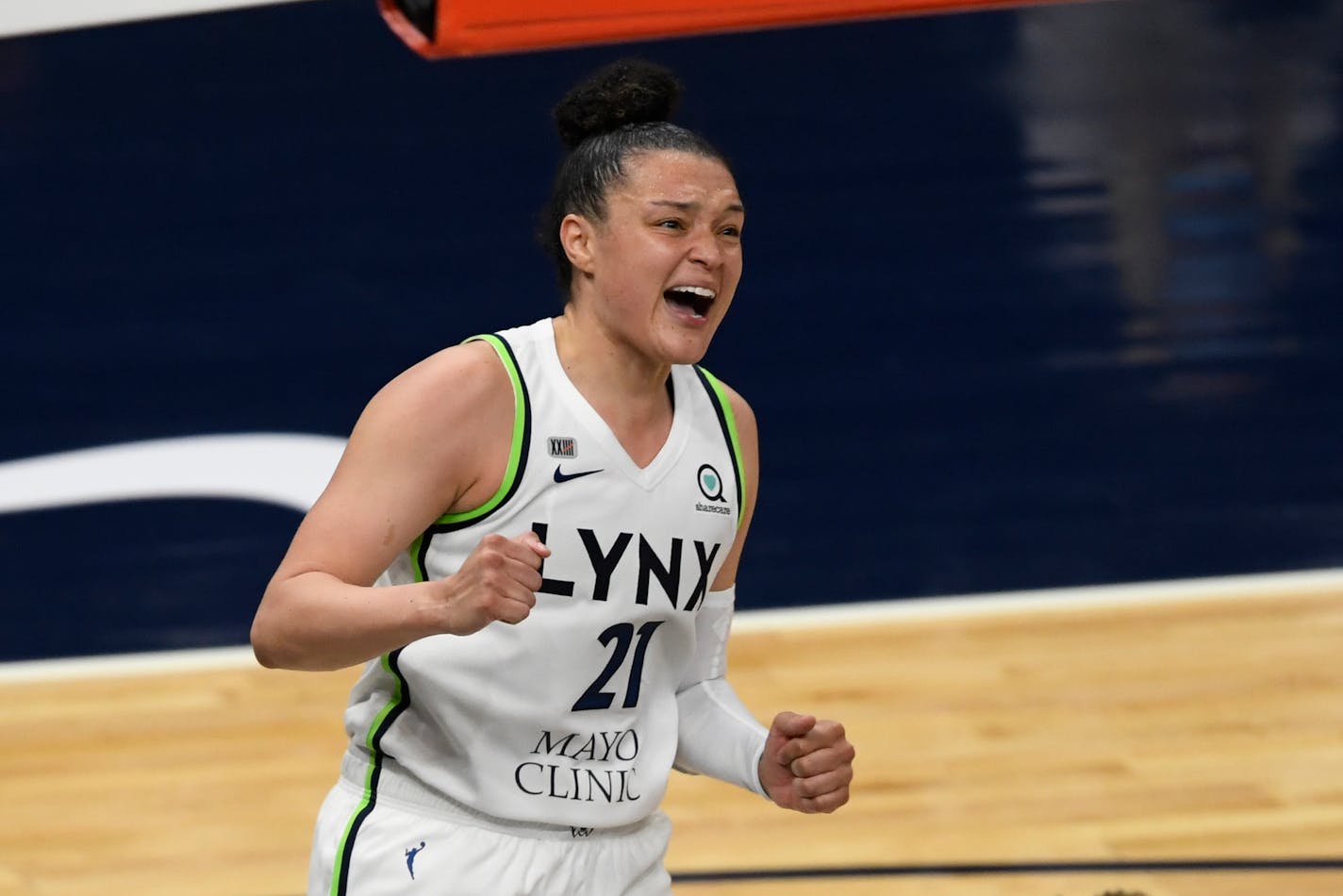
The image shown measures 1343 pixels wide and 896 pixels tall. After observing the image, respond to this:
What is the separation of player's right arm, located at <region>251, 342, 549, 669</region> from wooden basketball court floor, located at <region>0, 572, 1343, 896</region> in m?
1.92

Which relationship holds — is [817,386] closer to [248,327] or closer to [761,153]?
[761,153]

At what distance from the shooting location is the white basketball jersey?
2068mm

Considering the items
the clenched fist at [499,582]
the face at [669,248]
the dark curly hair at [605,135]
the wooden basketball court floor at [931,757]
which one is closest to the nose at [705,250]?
the face at [669,248]

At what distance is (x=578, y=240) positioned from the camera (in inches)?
84.4

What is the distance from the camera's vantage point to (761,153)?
537cm

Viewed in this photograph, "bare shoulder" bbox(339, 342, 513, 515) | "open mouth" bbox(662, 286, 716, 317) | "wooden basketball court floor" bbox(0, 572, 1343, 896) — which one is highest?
"open mouth" bbox(662, 286, 716, 317)

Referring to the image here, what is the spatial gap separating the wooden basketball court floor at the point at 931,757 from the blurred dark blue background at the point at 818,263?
0.26 meters

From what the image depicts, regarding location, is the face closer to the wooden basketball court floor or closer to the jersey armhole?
the jersey armhole

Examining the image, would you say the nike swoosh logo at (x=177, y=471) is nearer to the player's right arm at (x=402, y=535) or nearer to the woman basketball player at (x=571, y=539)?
the woman basketball player at (x=571, y=539)

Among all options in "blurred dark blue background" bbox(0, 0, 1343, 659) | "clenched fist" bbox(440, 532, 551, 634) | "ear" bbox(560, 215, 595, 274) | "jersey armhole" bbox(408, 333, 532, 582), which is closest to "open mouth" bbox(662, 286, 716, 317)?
"ear" bbox(560, 215, 595, 274)

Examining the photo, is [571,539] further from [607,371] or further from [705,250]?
[705,250]

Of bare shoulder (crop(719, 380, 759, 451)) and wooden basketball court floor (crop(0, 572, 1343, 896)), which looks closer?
bare shoulder (crop(719, 380, 759, 451))

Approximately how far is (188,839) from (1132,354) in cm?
312

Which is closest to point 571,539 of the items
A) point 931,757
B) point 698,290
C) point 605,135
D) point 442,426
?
point 442,426
